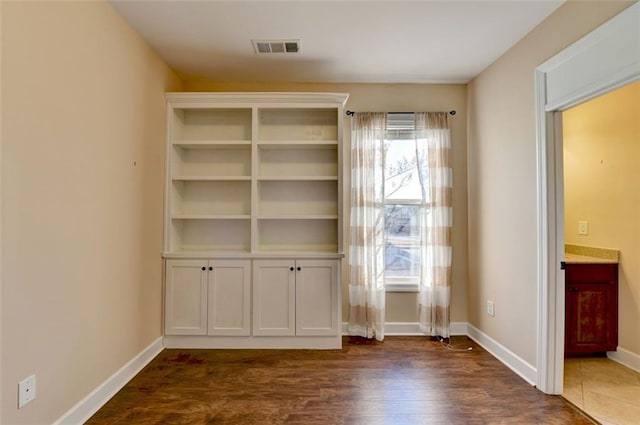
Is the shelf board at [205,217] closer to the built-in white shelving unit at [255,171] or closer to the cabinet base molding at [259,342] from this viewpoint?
the built-in white shelving unit at [255,171]

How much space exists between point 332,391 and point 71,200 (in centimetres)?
201

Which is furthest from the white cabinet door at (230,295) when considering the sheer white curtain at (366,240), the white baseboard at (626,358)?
the white baseboard at (626,358)

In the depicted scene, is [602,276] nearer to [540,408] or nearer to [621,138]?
[621,138]

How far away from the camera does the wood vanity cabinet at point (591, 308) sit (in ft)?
9.06

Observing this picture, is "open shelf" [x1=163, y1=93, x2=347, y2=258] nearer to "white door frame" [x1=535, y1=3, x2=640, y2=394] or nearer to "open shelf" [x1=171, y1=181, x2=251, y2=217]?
"open shelf" [x1=171, y1=181, x2=251, y2=217]

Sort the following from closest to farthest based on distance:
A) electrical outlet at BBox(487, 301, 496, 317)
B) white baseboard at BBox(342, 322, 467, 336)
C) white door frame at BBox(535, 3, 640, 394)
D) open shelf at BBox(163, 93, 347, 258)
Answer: white door frame at BBox(535, 3, 640, 394) → electrical outlet at BBox(487, 301, 496, 317) → open shelf at BBox(163, 93, 347, 258) → white baseboard at BBox(342, 322, 467, 336)

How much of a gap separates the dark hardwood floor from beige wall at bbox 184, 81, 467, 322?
52 centimetres

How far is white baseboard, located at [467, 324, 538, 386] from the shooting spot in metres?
2.41

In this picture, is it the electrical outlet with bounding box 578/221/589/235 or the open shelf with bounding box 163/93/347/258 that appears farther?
the open shelf with bounding box 163/93/347/258

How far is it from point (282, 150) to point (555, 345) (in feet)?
8.77

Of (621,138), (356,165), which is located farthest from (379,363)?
(621,138)

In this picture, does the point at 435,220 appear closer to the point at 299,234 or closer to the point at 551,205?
the point at 551,205

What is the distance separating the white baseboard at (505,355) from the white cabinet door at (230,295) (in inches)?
84.8

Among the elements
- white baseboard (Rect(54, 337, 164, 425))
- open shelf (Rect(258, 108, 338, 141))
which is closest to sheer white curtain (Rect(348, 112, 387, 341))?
open shelf (Rect(258, 108, 338, 141))
